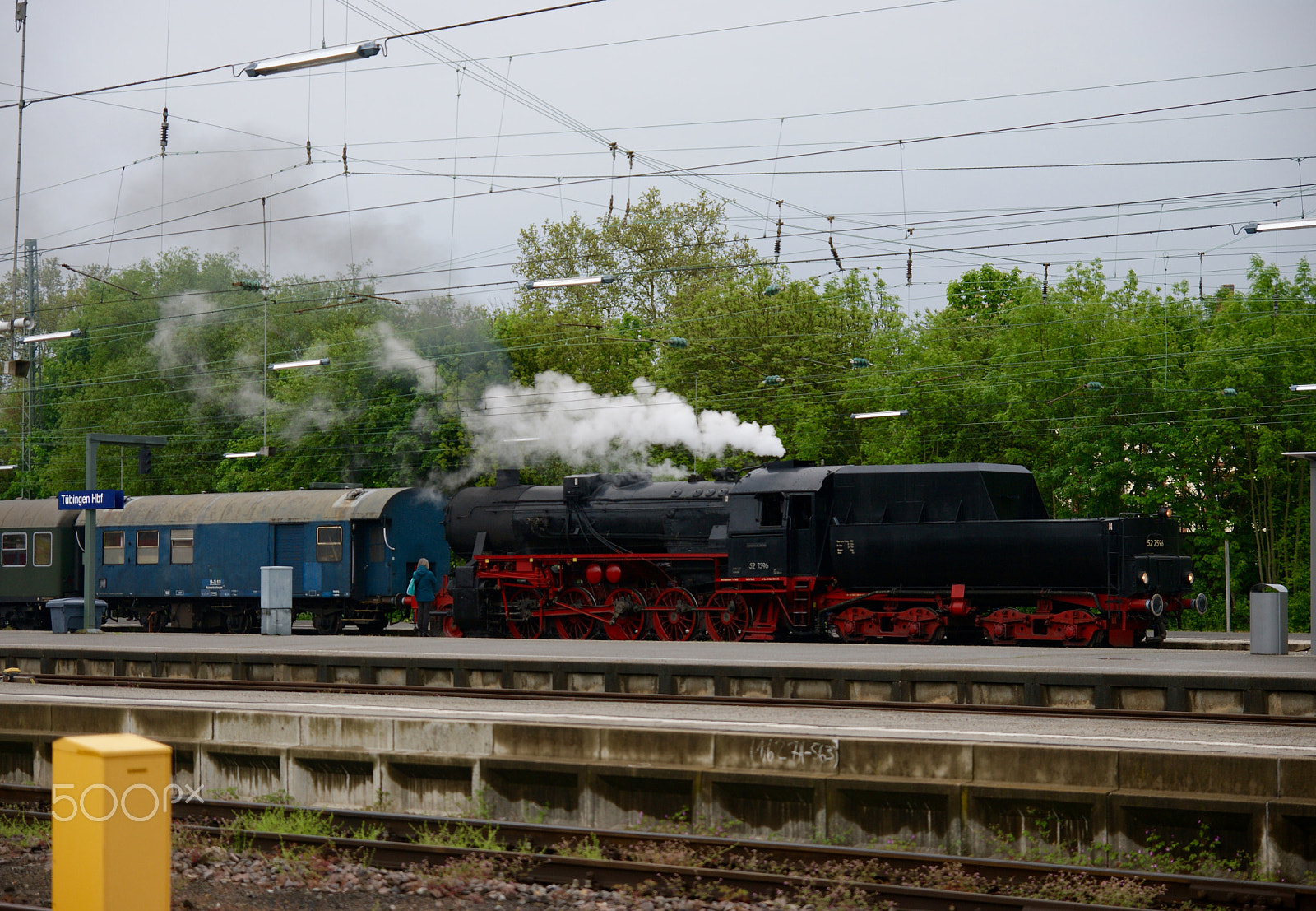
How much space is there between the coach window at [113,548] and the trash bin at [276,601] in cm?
611

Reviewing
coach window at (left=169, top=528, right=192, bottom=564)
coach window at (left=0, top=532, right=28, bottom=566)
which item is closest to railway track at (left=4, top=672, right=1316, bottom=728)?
coach window at (left=169, top=528, right=192, bottom=564)

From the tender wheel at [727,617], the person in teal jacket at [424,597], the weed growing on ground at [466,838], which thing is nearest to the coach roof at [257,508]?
the person in teal jacket at [424,597]

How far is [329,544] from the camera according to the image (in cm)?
2769

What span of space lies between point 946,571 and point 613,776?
1151 centimetres

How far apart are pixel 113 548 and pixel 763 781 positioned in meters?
25.8

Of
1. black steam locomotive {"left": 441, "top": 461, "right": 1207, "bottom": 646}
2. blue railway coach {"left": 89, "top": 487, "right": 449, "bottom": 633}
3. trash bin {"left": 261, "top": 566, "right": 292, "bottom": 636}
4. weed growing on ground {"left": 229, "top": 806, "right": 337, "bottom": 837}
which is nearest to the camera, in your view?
weed growing on ground {"left": 229, "top": 806, "right": 337, "bottom": 837}

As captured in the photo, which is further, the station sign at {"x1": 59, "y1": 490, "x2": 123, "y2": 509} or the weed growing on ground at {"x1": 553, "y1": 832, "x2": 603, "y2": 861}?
the station sign at {"x1": 59, "y1": 490, "x2": 123, "y2": 509}

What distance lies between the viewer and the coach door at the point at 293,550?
92.2ft

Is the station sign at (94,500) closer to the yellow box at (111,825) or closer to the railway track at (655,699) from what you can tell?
the railway track at (655,699)

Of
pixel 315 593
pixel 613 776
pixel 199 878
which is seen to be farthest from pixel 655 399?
pixel 199 878

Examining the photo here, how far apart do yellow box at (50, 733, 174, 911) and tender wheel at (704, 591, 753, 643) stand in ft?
55.1

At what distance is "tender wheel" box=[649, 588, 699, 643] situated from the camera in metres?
22.5

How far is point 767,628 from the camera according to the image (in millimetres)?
21703

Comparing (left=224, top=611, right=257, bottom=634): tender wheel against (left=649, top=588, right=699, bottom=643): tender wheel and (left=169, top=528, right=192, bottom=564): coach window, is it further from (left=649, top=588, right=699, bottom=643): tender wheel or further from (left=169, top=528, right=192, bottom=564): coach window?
(left=649, top=588, right=699, bottom=643): tender wheel
